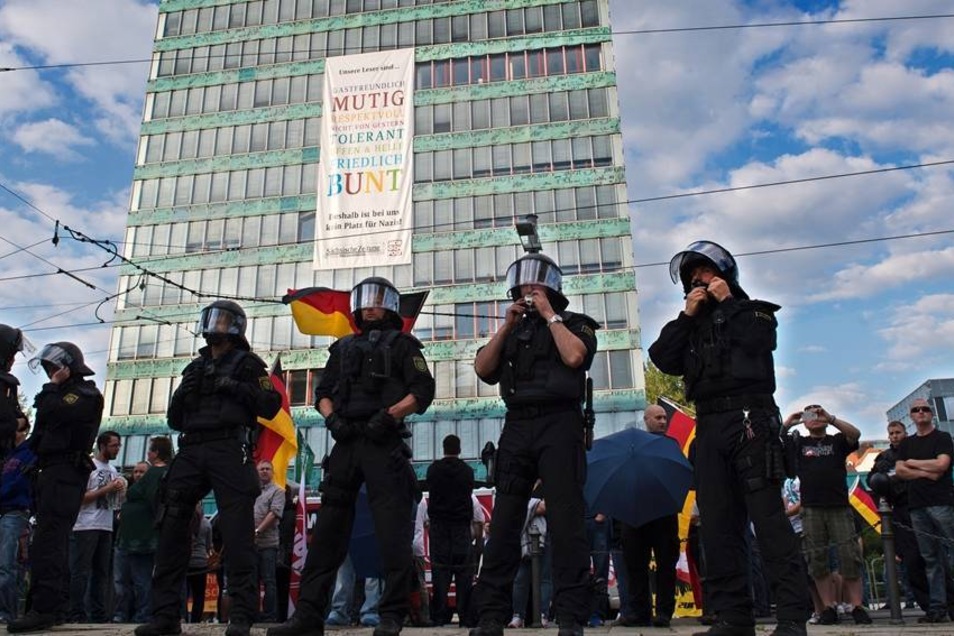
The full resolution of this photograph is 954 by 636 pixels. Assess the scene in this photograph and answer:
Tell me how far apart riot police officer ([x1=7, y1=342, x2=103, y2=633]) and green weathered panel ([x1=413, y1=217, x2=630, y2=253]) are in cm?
3661

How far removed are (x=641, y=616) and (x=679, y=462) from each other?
1675mm

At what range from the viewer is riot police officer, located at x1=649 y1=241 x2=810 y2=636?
4.39 m

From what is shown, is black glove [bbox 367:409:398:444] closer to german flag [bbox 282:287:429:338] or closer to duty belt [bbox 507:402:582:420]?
duty belt [bbox 507:402:582:420]

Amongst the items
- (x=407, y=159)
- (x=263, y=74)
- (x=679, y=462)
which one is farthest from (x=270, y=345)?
(x=679, y=462)

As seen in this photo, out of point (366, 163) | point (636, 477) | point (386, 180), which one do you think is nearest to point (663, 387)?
point (386, 180)

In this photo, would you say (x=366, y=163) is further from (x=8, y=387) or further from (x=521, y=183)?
(x=8, y=387)

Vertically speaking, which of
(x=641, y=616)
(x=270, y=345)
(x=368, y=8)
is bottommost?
(x=641, y=616)

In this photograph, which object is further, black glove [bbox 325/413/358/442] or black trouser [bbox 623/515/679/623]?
black trouser [bbox 623/515/679/623]

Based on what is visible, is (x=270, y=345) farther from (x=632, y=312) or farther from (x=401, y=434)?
(x=401, y=434)

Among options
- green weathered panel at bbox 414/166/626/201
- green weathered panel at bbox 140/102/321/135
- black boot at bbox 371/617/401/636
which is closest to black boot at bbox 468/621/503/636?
black boot at bbox 371/617/401/636

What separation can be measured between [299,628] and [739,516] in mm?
2736

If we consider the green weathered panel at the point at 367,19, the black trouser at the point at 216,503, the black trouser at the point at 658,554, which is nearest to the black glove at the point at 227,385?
the black trouser at the point at 216,503

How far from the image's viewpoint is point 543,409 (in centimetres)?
498

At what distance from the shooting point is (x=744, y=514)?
4.71m
